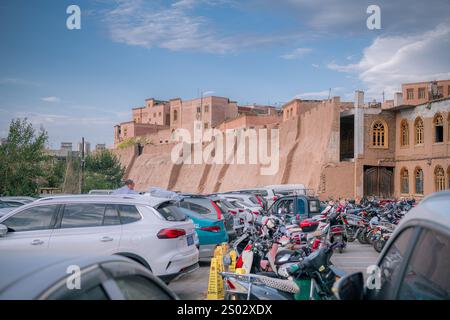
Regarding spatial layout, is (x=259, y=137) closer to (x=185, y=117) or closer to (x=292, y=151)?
(x=292, y=151)

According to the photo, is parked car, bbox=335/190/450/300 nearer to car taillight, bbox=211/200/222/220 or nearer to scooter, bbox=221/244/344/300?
scooter, bbox=221/244/344/300

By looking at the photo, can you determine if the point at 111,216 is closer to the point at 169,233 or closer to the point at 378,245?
the point at 169,233

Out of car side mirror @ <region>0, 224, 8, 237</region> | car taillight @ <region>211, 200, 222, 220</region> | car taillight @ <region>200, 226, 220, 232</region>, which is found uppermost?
car side mirror @ <region>0, 224, 8, 237</region>

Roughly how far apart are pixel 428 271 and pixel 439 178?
29.6m

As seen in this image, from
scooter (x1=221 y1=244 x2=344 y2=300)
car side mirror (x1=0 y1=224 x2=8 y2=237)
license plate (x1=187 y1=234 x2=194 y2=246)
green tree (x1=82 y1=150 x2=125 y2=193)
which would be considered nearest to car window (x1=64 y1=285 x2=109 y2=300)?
scooter (x1=221 y1=244 x2=344 y2=300)

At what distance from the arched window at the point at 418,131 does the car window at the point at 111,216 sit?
1128 inches

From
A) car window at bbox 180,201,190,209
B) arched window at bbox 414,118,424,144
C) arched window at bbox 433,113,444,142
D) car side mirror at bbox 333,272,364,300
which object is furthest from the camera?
A: arched window at bbox 414,118,424,144

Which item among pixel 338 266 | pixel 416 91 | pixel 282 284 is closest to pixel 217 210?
pixel 338 266

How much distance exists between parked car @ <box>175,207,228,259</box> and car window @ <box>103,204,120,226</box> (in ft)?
12.8

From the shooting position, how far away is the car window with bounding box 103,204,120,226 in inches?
299

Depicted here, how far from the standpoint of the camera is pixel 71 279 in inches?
97.3

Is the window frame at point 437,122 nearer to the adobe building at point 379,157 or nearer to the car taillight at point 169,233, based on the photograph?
the adobe building at point 379,157

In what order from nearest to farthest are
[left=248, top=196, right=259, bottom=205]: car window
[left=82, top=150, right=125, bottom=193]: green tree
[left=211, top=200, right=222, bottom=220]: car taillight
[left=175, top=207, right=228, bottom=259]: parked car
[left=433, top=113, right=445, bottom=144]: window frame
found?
1. [left=175, top=207, right=228, bottom=259]: parked car
2. [left=211, top=200, right=222, bottom=220]: car taillight
3. [left=248, top=196, right=259, bottom=205]: car window
4. [left=433, top=113, right=445, bottom=144]: window frame
5. [left=82, top=150, right=125, bottom=193]: green tree

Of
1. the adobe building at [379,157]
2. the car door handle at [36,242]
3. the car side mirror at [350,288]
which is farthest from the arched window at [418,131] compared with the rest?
the car side mirror at [350,288]
